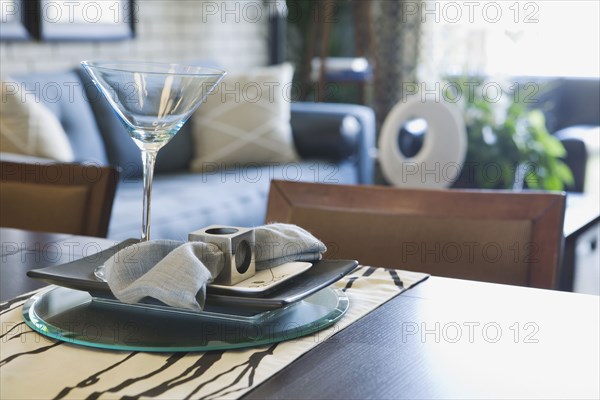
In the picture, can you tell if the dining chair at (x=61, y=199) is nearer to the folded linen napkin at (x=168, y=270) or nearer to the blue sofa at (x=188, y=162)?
the folded linen napkin at (x=168, y=270)

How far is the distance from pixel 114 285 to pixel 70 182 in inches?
27.6

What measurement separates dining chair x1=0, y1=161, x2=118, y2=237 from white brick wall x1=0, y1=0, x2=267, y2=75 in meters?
1.74

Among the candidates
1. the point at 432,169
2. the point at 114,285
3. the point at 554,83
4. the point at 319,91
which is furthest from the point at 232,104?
the point at 114,285

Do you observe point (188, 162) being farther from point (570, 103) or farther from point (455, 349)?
point (455, 349)

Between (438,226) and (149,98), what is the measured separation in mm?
496

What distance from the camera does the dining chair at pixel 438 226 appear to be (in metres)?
1.13

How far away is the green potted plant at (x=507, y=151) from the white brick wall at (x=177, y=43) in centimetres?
130

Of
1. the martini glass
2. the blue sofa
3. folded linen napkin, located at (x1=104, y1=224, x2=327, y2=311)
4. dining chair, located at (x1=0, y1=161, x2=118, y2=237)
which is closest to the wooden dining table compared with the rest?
folded linen napkin, located at (x1=104, y1=224, x2=327, y2=311)

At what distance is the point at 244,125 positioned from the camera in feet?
11.5

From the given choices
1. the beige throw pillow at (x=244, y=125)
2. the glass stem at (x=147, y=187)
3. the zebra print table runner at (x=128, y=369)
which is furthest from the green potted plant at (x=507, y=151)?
the zebra print table runner at (x=128, y=369)

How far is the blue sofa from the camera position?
271 cm

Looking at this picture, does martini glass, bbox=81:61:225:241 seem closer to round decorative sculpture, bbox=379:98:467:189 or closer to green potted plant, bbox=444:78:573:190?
round decorative sculpture, bbox=379:98:467:189

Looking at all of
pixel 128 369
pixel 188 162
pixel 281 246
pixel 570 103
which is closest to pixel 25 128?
pixel 188 162

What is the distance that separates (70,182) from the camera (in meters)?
1.44
